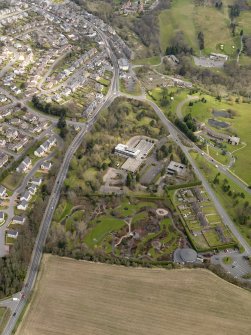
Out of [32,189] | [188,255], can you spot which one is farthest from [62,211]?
[188,255]

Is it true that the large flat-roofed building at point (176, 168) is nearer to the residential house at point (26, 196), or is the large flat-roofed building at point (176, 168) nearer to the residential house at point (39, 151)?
the residential house at point (39, 151)

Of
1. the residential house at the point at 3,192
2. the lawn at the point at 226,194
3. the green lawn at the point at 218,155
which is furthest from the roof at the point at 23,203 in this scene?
the green lawn at the point at 218,155

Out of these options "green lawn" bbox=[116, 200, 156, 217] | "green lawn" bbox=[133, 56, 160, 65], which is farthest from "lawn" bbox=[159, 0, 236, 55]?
"green lawn" bbox=[116, 200, 156, 217]

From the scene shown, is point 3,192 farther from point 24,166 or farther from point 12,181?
point 24,166

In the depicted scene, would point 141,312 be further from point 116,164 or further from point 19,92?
point 19,92

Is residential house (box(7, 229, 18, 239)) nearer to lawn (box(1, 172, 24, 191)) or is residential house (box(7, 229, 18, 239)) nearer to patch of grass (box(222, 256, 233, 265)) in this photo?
lawn (box(1, 172, 24, 191))

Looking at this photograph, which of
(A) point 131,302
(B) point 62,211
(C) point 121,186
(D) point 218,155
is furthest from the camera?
(D) point 218,155

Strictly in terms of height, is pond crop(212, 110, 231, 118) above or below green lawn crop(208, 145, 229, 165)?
below

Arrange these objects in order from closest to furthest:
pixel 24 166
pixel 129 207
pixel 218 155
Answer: pixel 129 207 → pixel 24 166 → pixel 218 155
